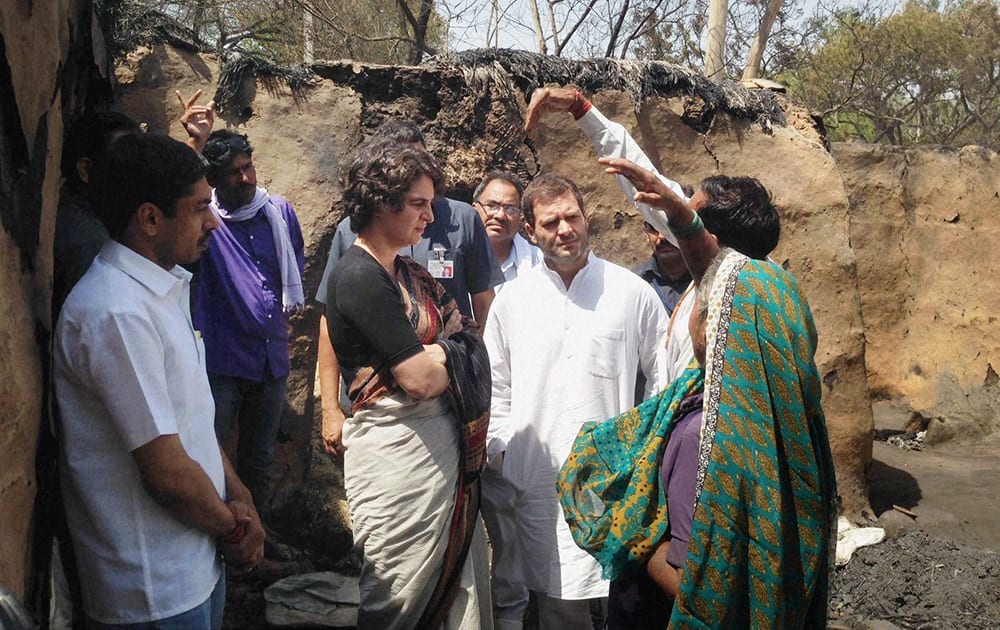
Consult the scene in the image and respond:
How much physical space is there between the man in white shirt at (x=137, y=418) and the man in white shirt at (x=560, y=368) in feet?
4.66

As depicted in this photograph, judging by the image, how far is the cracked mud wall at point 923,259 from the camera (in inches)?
326

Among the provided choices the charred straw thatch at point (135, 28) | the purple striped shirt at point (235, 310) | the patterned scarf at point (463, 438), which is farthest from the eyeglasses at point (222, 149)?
the patterned scarf at point (463, 438)

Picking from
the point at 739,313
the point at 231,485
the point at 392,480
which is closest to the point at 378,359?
the point at 392,480

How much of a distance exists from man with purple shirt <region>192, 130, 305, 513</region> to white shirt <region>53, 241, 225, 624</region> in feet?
6.11

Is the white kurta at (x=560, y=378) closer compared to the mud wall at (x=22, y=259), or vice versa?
the mud wall at (x=22, y=259)

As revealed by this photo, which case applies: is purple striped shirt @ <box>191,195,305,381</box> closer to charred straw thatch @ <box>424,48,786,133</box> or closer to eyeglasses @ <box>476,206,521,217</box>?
eyeglasses @ <box>476,206,521,217</box>

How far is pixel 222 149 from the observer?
12.5 ft

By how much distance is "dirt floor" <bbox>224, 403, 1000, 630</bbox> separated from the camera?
447 centimetres

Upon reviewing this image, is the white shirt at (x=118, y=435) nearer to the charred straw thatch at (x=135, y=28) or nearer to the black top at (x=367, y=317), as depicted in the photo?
the black top at (x=367, y=317)

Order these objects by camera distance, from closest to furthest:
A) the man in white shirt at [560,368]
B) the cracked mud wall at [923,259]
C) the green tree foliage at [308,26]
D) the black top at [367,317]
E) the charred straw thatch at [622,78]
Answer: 1. the black top at [367,317]
2. the man in white shirt at [560,368]
3. the charred straw thatch at [622,78]
4. the cracked mud wall at [923,259]
5. the green tree foliage at [308,26]

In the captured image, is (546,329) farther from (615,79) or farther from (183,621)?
(615,79)

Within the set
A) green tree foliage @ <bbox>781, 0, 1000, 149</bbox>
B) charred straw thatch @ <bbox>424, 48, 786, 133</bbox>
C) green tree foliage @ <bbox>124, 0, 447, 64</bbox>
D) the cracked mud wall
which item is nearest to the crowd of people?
charred straw thatch @ <bbox>424, 48, 786, 133</bbox>

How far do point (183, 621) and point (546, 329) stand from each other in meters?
1.71

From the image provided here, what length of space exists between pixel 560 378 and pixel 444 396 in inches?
23.0
